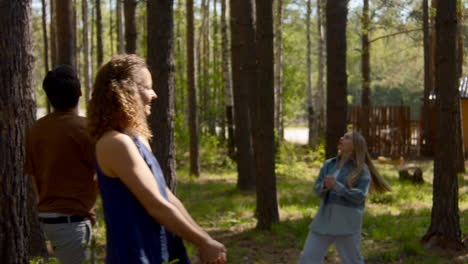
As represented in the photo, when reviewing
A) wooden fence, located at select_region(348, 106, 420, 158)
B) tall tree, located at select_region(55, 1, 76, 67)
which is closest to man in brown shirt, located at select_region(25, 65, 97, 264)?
tall tree, located at select_region(55, 1, 76, 67)

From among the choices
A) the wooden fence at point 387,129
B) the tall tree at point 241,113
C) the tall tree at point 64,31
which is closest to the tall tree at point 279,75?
the wooden fence at point 387,129

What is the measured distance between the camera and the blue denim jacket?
5625 mm

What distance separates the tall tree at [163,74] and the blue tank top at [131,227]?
14.2ft

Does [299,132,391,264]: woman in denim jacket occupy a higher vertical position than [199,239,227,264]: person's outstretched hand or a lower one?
lower

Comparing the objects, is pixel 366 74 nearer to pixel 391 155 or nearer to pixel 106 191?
pixel 391 155

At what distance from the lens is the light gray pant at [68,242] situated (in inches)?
140

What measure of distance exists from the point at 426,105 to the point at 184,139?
393 inches

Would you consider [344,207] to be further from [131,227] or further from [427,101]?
[427,101]

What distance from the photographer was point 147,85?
2754 mm

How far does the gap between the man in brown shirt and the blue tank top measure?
3.41ft

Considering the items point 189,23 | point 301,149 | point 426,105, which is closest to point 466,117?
point 426,105

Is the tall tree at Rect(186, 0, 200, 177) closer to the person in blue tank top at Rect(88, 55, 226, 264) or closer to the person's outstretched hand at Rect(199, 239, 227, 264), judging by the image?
the person in blue tank top at Rect(88, 55, 226, 264)

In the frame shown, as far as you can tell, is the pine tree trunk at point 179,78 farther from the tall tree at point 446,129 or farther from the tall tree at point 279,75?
the tall tree at point 446,129

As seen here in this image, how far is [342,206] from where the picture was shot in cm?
569
